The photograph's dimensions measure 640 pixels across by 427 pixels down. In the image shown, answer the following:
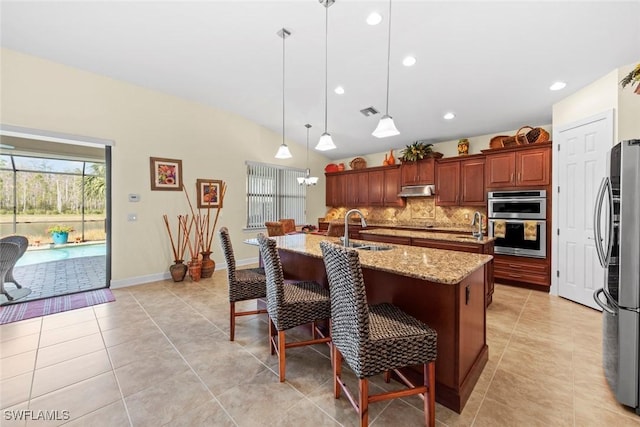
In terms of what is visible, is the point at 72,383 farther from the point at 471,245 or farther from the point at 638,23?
the point at 638,23

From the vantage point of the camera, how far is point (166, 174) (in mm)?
4699

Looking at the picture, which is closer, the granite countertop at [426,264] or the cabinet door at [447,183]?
the granite countertop at [426,264]

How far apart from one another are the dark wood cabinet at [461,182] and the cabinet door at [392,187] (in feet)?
2.82

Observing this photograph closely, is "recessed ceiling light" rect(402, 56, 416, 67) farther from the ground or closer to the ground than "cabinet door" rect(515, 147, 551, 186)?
farther from the ground

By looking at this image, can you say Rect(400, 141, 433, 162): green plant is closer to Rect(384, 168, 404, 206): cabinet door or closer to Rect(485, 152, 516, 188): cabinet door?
Rect(384, 168, 404, 206): cabinet door

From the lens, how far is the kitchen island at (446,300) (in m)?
1.66

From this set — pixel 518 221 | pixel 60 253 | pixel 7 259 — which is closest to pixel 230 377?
pixel 7 259

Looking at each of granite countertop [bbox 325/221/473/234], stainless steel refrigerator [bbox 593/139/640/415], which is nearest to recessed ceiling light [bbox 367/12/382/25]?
stainless steel refrigerator [bbox 593/139/640/415]

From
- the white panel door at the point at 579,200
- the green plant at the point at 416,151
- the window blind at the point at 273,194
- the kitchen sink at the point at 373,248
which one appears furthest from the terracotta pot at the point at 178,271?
the white panel door at the point at 579,200

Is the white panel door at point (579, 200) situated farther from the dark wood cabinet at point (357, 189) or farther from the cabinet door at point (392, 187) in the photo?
the dark wood cabinet at point (357, 189)

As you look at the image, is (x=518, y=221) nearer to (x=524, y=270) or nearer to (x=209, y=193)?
(x=524, y=270)

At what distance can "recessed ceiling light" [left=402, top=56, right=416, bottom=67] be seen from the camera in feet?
10.7

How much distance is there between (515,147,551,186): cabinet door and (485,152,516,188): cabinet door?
81 mm

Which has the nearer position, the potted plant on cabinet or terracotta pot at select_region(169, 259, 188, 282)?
terracotta pot at select_region(169, 259, 188, 282)
